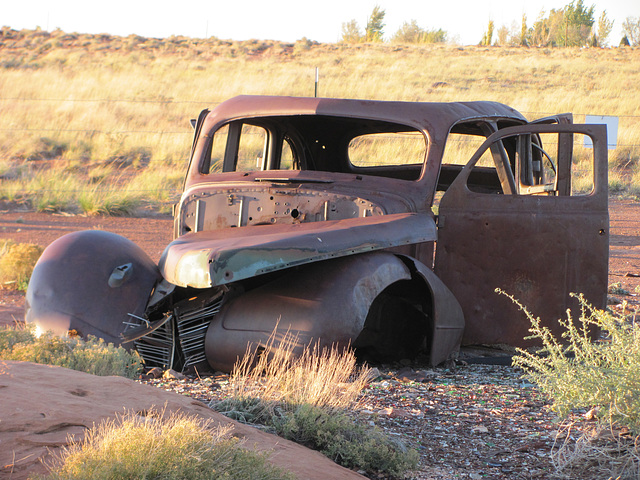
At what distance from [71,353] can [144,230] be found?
870 cm

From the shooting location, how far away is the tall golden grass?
63.0ft

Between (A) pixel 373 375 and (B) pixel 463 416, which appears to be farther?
(A) pixel 373 375

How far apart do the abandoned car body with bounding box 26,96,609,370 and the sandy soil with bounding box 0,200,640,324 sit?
147 inches

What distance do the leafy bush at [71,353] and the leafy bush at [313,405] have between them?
67 centimetres

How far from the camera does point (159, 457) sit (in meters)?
2.33

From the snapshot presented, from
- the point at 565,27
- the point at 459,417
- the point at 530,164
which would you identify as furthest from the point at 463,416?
the point at 565,27

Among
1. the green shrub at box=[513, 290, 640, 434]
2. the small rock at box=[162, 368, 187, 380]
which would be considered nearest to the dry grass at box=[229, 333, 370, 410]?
the small rock at box=[162, 368, 187, 380]

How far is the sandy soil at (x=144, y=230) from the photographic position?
32.1 ft

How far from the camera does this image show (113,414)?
9.50 ft

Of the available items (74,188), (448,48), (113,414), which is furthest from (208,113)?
(448,48)

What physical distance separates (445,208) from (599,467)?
2489 millimetres

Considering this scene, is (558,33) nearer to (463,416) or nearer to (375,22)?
(375,22)

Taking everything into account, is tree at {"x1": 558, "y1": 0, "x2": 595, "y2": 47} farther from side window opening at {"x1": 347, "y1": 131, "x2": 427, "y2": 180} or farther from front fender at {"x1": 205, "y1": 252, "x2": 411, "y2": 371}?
front fender at {"x1": 205, "y1": 252, "x2": 411, "y2": 371}

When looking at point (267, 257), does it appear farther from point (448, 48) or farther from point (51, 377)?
point (448, 48)
